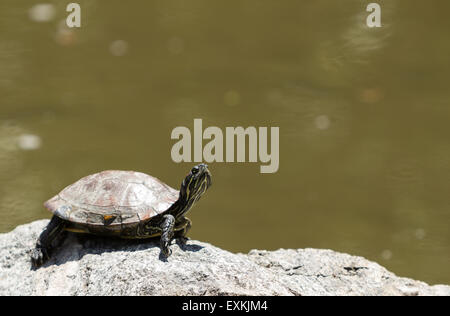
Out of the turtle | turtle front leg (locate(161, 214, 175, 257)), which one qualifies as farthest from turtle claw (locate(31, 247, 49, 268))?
turtle front leg (locate(161, 214, 175, 257))

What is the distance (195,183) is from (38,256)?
92 centimetres

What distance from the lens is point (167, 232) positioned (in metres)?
2.47

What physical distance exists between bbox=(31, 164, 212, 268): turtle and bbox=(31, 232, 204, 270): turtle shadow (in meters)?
0.05

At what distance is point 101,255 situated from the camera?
2.54 meters

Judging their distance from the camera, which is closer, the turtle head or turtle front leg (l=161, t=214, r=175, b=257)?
turtle front leg (l=161, t=214, r=175, b=257)

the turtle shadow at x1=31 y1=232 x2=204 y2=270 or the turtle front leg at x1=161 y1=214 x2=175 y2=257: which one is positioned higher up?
the turtle front leg at x1=161 y1=214 x2=175 y2=257

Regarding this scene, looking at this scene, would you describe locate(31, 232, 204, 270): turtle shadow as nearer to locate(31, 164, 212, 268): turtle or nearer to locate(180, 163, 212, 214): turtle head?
locate(31, 164, 212, 268): turtle

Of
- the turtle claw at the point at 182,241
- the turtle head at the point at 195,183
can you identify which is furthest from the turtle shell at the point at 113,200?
the turtle claw at the point at 182,241

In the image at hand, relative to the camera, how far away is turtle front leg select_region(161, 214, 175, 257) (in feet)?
8.00

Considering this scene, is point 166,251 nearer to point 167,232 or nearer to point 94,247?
point 167,232
